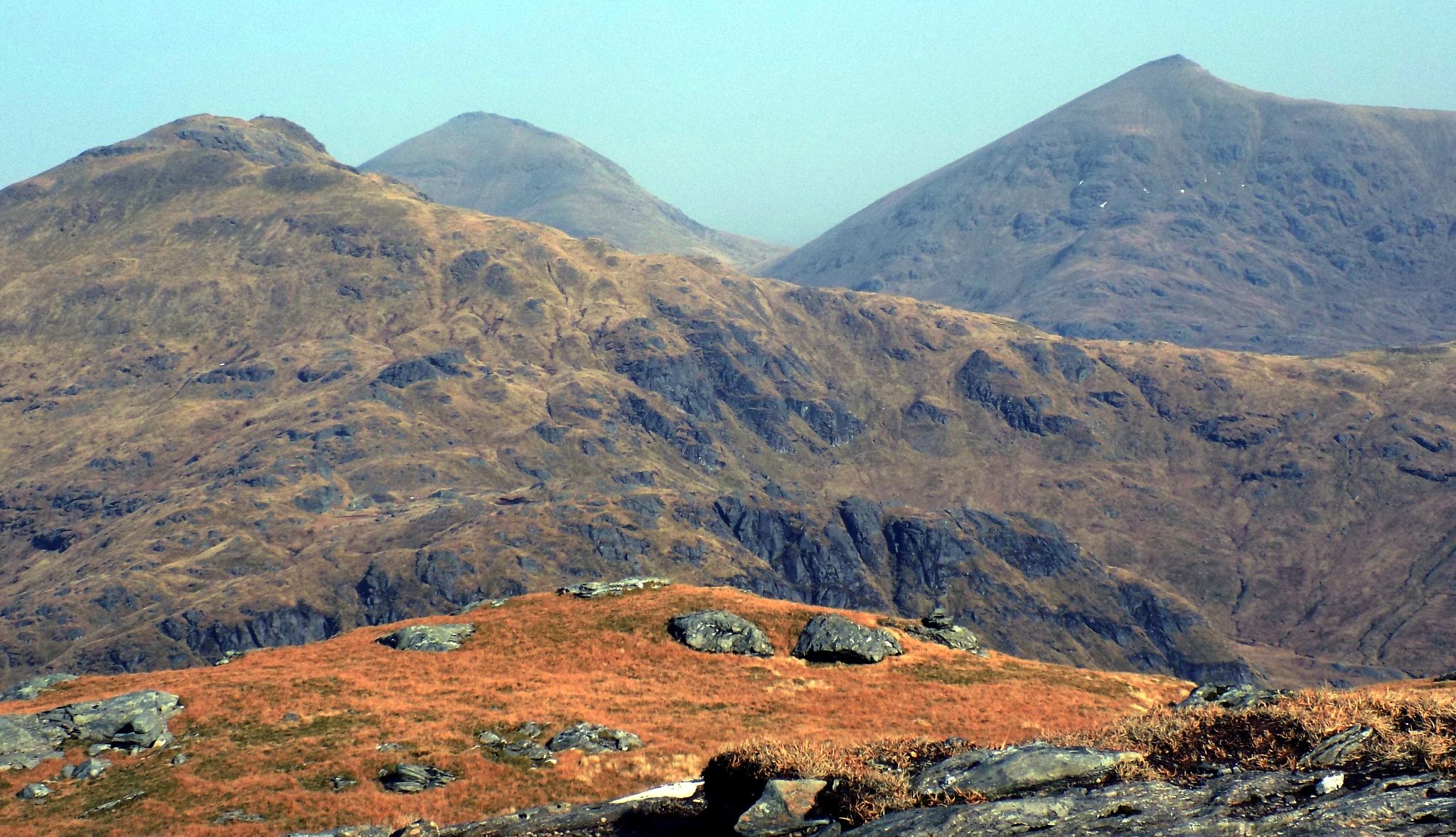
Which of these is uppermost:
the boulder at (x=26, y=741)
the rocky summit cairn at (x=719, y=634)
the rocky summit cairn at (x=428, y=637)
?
the boulder at (x=26, y=741)

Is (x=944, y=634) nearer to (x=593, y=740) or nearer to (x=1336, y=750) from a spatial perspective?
(x=593, y=740)

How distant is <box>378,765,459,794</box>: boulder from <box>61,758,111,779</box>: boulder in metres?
11.0

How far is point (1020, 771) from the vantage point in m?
24.2

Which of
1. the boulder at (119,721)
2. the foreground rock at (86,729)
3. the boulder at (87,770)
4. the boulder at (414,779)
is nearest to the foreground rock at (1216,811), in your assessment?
the boulder at (414,779)

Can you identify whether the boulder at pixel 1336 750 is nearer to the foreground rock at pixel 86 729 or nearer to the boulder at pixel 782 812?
the boulder at pixel 782 812

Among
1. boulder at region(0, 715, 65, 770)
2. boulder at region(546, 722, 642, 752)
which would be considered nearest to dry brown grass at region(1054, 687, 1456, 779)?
boulder at region(546, 722, 642, 752)

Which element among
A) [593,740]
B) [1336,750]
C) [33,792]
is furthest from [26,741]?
[1336,750]

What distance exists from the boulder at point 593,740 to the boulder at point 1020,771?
66.3 ft

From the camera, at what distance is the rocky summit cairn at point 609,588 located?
71438 millimetres

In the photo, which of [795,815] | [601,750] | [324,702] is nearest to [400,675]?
[324,702]

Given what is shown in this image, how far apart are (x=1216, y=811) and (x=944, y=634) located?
48.7 meters

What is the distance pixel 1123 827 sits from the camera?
2045 centimetres

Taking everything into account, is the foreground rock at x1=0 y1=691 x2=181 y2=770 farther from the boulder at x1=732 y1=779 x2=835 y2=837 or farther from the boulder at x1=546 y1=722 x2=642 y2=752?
the boulder at x1=732 y1=779 x2=835 y2=837

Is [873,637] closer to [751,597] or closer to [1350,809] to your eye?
[751,597]
